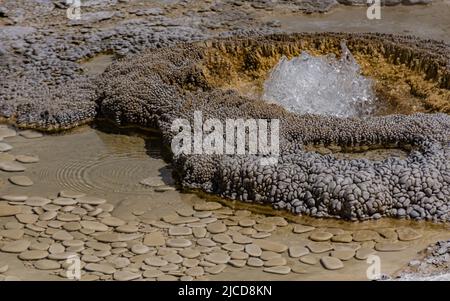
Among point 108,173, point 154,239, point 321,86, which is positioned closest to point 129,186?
point 108,173

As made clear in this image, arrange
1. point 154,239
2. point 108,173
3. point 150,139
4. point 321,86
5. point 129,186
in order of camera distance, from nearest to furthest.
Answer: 1. point 154,239
2. point 129,186
3. point 108,173
4. point 150,139
5. point 321,86

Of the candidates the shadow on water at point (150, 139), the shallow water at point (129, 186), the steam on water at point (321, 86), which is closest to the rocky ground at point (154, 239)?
the shallow water at point (129, 186)

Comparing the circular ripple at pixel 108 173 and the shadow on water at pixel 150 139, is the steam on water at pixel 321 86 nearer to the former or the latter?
the shadow on water at pixel 150 139

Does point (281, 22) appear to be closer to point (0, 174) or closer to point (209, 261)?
point (0, 174)

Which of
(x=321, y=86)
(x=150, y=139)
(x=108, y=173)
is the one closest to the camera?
(x=108, y=173)

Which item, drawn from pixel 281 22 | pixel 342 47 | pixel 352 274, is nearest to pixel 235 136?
pixel 352 274

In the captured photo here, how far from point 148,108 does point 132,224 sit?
61.5 inches

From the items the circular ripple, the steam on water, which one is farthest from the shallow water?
the steam on water

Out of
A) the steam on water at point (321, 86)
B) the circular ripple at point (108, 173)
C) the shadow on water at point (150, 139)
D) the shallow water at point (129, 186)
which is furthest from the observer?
the steam on water at point (321, 86)

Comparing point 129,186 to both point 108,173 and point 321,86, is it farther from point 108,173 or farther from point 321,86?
point 321,86

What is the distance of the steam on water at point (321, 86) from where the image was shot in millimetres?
6320

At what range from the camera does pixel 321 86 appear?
657cm

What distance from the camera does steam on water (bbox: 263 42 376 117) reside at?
6.32 meters

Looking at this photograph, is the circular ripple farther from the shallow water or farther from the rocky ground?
the rocky ground
